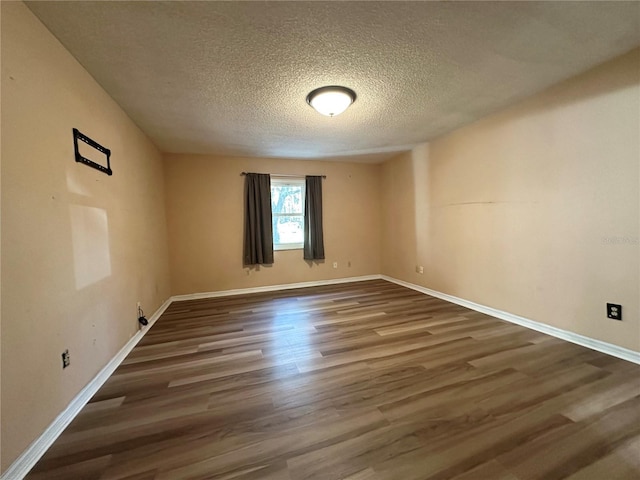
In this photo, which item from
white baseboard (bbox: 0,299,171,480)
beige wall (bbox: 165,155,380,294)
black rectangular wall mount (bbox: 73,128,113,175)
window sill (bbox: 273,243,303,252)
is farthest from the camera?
window sill (bbox: 273,243,303,252)

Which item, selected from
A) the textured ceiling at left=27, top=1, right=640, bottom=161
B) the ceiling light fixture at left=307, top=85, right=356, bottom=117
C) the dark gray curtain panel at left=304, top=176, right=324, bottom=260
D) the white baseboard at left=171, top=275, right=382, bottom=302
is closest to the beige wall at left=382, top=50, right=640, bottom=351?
the textured ceiling at left=27, top=1, right=640, bottom=161

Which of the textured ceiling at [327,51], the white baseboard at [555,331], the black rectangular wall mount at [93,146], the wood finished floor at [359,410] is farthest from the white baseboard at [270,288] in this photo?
the textured ceiling at [327,51]

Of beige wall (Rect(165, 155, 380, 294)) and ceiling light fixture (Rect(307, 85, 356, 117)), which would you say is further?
beige wall (Rect(165, 155, 380, 294))

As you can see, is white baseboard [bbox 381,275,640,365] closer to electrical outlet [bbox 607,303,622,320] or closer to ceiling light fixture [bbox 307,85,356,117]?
electrical outlet [bbox 607,303,622,320]

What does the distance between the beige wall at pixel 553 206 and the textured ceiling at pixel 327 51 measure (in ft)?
0.93

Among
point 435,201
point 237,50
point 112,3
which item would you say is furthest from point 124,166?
point 435,201

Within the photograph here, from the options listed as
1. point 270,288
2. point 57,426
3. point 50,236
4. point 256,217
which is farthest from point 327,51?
point 270,288

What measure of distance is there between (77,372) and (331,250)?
12.4ft

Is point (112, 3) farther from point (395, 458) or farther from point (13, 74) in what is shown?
point (395, 458)

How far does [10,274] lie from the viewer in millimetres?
1161

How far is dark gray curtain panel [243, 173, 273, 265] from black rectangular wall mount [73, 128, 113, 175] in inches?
86.0

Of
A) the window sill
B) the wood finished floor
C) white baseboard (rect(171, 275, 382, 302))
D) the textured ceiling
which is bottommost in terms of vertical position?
the wood finished floor

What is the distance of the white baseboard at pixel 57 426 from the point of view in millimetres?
1140

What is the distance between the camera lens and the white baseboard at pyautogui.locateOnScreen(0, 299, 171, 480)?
114cm
